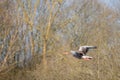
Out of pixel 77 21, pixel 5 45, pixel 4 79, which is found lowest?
pixel 4 79

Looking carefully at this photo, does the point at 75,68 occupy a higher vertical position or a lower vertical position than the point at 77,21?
lower

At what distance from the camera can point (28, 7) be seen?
2850 centimetres

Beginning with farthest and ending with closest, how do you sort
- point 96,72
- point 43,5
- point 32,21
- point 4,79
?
point 43,5, point 32,21, point 4,79, point 96,72

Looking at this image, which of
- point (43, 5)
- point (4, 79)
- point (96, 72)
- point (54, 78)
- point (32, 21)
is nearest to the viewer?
point (96, 72)

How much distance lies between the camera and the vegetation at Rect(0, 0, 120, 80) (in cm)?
2338

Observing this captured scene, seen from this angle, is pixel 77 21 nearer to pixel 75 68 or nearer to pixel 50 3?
pixel 50 3

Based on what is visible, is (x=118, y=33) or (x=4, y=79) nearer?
(x=118, y=33)

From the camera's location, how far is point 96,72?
1916 cm

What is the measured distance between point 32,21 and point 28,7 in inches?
67.3

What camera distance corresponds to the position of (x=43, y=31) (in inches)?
1083

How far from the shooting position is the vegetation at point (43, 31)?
23384 millimetres

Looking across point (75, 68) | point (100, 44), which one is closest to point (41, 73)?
point (75, 68)

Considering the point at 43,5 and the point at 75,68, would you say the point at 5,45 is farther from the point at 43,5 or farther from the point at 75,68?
the point at 75,68

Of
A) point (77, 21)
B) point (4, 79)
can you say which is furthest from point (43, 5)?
point (4, 79)
